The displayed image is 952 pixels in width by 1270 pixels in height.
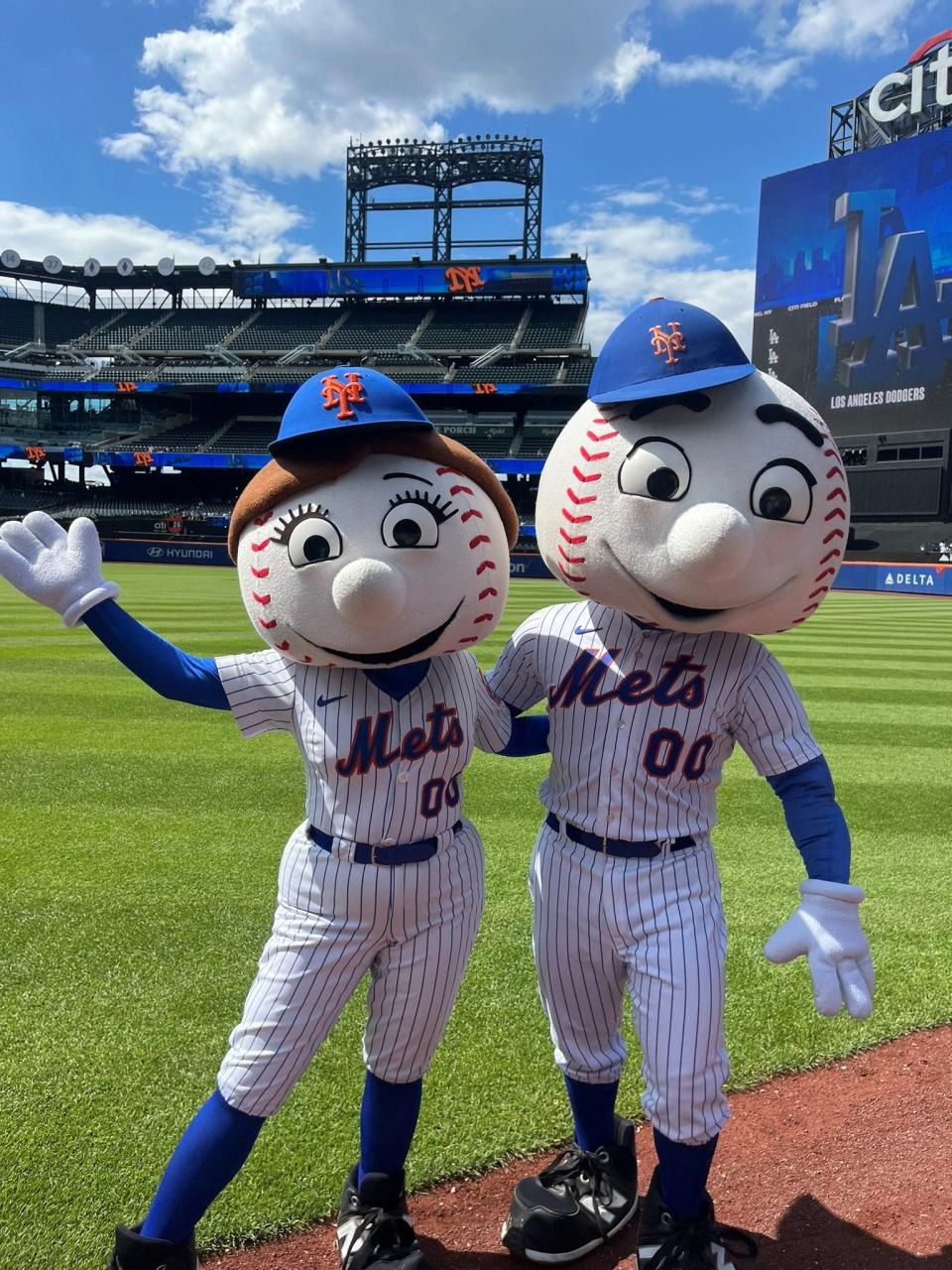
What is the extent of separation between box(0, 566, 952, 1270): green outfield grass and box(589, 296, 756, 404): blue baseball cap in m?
1.89

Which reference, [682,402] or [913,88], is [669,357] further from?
[913,88]

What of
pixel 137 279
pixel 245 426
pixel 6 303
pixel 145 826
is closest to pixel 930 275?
pixel 245 426

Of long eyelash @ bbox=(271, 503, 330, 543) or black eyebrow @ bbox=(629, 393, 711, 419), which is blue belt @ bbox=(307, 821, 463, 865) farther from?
black eyebrow @ bbox=(629, 393, 711, 419)

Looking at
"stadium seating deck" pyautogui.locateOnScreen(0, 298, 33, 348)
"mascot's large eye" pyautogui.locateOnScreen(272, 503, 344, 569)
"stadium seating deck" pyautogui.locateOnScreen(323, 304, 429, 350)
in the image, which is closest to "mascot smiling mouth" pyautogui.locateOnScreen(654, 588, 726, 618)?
"mascot's large eye" pyautogui.locateOnScreen(272, 503, 344, 569)

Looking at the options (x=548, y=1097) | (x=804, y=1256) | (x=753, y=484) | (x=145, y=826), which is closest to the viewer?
(x=753, y=484)

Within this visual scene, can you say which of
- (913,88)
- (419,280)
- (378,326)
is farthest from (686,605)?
(378,326)

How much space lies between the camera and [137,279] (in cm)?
4681

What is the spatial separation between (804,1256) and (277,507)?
2024mm

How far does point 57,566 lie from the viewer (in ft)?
→ 6.82

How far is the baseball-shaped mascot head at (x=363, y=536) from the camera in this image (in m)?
1.91

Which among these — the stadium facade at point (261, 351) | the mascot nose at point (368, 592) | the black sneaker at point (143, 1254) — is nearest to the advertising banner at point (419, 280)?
the stadium facade at point (261, 351)

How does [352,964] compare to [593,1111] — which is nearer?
[352,964]

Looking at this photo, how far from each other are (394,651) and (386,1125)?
3.46ft

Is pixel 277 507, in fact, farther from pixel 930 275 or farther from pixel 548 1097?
pixel 930 275
